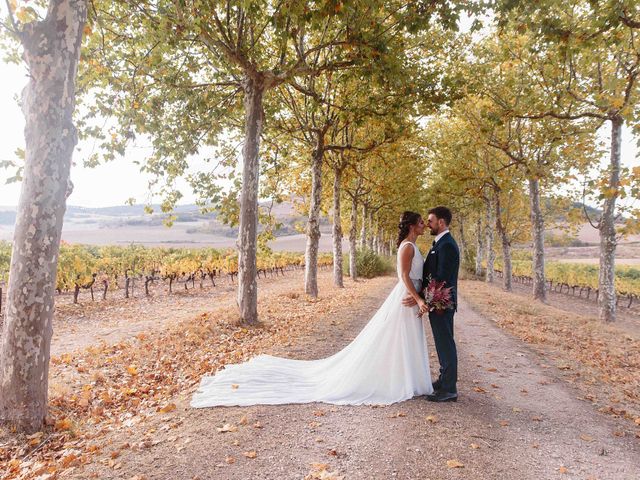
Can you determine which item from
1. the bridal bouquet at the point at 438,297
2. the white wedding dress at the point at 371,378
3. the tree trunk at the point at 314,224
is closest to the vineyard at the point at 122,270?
the tree trunk at the point at 314,224

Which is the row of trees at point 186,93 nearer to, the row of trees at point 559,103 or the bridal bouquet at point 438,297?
the row of trees at point 559,103

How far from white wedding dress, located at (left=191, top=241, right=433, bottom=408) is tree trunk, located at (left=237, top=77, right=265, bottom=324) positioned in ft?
15.4

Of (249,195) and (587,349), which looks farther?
(249,195)

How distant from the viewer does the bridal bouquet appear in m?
5.70

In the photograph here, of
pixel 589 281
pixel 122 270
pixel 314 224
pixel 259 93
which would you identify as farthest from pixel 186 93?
pixel 589 281

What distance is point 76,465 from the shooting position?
4.34 metres

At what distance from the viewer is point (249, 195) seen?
11.1 metres

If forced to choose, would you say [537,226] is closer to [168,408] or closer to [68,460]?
[168,408]

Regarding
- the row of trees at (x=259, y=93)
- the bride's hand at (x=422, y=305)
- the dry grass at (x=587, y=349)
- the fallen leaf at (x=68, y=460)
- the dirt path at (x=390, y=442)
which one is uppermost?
the row of trees at (x=259, y=93)

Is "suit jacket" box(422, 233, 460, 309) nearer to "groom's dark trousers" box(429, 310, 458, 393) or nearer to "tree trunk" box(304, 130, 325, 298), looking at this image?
"groom's dark trousers" box(429, 310, 458, 393)

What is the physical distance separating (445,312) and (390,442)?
202 centimetres

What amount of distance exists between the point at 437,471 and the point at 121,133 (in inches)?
382

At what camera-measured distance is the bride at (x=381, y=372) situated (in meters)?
5.85

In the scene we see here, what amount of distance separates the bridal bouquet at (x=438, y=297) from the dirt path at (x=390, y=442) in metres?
1.36
